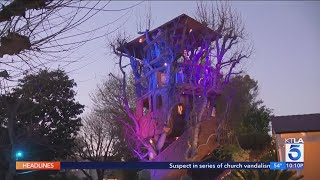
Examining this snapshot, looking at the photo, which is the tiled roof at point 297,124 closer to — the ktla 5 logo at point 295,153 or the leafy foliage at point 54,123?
the ktla 5 logo at point 295,153

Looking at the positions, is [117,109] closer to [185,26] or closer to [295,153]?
[185,26]

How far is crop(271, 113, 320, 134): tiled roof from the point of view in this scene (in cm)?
2219

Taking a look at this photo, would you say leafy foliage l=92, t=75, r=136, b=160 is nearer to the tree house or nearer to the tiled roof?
the tree house

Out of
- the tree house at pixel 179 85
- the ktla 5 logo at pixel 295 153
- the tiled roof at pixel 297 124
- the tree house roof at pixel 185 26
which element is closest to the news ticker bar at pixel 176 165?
the ktla 5 logo at pixel 295 153

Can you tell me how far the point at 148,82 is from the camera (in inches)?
1331

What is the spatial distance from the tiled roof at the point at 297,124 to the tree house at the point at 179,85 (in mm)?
7479

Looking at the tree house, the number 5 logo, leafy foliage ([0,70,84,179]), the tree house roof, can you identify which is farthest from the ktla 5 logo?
leafy foliage ([0,70,84,179])

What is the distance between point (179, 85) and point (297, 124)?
11070 mm

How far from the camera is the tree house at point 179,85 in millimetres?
31062

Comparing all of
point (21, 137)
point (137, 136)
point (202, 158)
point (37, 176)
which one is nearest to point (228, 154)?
point (202, 158)

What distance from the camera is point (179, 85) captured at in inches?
1270

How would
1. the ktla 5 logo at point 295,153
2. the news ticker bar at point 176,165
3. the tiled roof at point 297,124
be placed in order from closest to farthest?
the ktla 5 logo at point 295,153 → the news ticker bar at point 176,165 → the tiled roof at point 297,124

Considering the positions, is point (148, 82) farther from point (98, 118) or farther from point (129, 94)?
point (98, 118)

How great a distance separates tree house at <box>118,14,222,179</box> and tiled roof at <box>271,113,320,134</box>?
7479mm
